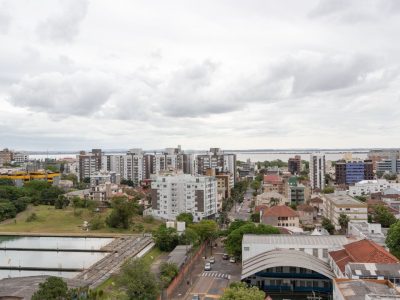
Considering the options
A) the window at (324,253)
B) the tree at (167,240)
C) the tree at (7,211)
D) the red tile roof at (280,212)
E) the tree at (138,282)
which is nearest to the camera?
the tree at (138,282)

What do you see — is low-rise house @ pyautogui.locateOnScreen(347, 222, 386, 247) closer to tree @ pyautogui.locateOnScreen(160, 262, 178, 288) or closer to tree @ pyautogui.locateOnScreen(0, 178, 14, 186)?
tree @ pyautogui.locateOnScreen(160, 262, 178, 288)

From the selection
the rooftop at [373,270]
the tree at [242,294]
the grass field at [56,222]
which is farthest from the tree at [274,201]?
the tree at [242,294]

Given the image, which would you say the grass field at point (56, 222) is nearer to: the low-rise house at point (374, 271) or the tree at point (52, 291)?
the tree at point (52, 291)

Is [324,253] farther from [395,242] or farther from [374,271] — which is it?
[374,271]

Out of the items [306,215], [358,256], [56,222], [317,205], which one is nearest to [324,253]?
[358,256]

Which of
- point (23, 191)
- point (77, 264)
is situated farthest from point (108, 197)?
point (77, 264)

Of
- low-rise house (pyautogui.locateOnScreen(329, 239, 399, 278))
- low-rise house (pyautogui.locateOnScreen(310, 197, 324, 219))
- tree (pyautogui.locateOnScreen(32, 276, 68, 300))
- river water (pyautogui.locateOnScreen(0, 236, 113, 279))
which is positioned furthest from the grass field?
tree (pyautogui.locateOnScreen(32, 276, 68, 300))
